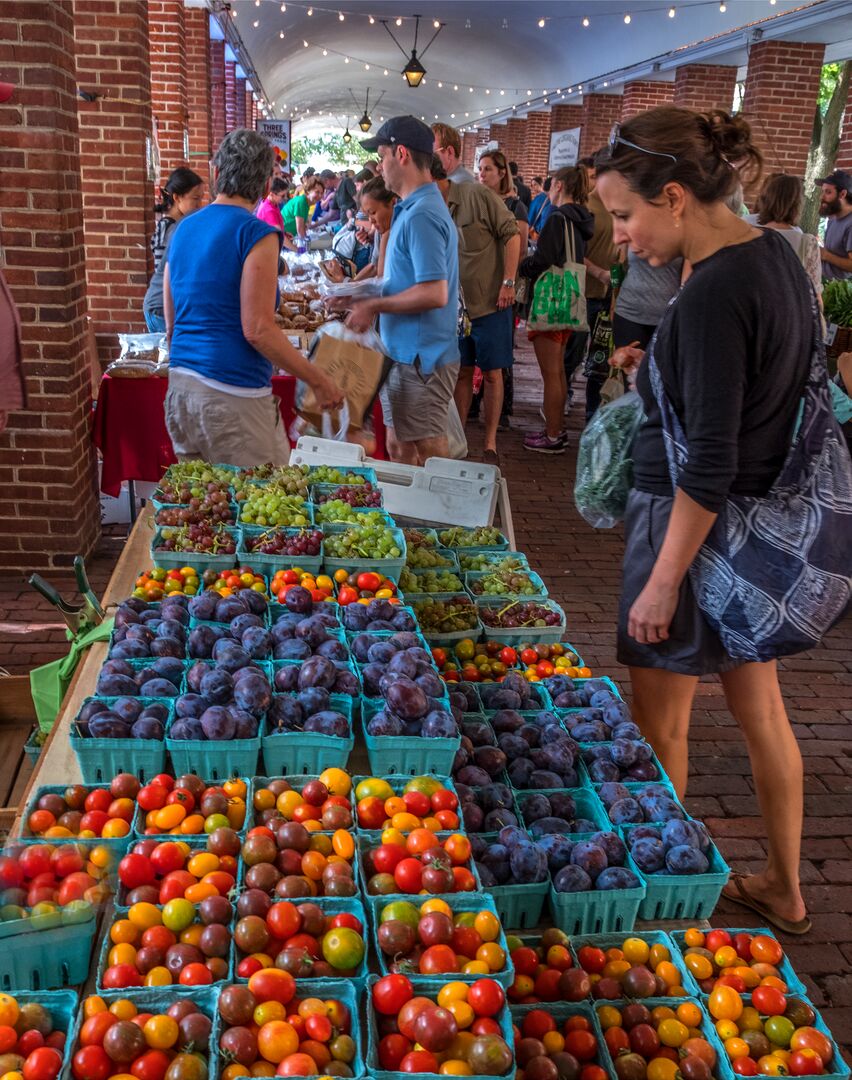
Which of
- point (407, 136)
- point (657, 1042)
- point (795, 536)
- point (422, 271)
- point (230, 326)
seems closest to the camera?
point (657, 1042)

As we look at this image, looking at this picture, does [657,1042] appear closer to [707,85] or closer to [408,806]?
[408,806]

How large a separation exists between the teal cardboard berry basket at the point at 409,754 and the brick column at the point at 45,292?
12.2 feet

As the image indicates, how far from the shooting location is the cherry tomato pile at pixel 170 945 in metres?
1.47

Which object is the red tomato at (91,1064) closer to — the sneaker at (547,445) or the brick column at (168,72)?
the sneaker at (547,445)

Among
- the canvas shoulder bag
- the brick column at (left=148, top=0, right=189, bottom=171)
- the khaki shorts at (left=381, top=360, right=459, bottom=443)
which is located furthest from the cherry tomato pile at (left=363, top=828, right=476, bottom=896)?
the brick column at (left=148, top=0, right=189, bottom=171)

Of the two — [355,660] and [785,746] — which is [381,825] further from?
[785,746]

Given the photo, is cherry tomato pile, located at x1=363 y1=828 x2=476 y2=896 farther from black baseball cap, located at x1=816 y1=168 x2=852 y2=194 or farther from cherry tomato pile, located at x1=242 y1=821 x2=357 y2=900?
black baseball cap, located at x1=816 y1=168 x2=852 y2=194

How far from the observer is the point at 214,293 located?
12.7 ft

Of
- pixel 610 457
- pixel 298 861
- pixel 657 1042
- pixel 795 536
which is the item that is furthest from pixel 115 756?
pixel 795 536

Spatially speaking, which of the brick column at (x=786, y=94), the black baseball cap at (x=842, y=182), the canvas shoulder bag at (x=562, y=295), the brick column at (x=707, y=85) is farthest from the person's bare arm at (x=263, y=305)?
the brick column at (x=707, y=85)

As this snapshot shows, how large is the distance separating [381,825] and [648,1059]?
2.10ft

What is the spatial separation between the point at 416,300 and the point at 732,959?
3.21 metres

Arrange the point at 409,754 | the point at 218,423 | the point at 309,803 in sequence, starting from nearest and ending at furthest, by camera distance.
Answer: the point at 309,803 → the point at 409,754 → the point at 218,423

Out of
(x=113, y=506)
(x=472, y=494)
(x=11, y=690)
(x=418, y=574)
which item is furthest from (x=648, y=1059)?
(x=113, y=506)
